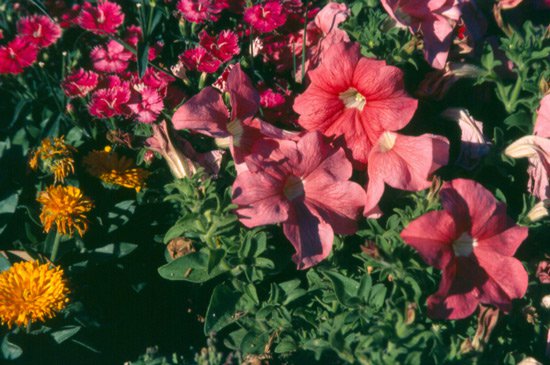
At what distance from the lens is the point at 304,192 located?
1684 mm

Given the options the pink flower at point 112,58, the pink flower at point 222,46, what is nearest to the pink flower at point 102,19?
the pink flower at point 112,58

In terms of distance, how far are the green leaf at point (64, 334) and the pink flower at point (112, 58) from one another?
0.94 meters

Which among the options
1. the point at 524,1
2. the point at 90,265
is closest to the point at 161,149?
the point at 90,265

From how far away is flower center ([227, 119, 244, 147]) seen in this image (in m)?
1.68

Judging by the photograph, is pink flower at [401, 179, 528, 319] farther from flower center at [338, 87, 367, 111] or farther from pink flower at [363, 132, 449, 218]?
flower center at [338, 87, 367, 111]

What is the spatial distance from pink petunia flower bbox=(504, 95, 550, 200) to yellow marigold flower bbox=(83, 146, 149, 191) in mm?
1204

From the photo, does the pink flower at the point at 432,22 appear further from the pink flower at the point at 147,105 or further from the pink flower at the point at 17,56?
the pink flower at the point at 17,56

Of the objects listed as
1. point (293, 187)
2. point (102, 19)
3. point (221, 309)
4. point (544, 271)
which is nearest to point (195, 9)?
point (102, 19)

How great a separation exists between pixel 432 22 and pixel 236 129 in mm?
690

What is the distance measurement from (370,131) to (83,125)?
112cm

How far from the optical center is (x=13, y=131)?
2.33m

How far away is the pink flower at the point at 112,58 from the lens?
2.13m

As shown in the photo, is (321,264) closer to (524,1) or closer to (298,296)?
(298,296)

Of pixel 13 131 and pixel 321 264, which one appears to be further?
pixel 13 131
